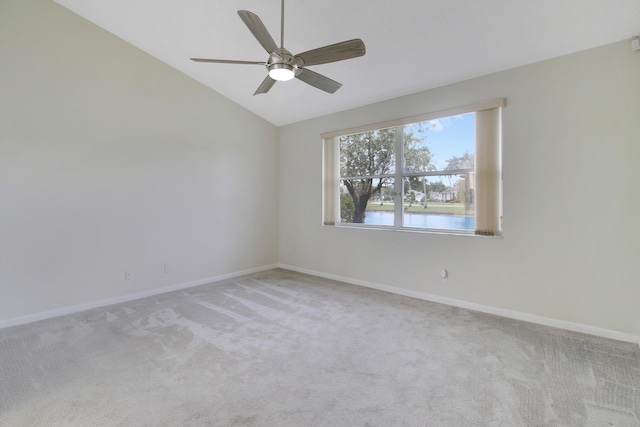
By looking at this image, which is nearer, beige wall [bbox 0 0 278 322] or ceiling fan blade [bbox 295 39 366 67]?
ceiling fan blade [bbox 295 39 366 67]

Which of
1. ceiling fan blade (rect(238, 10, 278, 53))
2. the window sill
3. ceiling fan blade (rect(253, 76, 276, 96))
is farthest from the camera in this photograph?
the window sill

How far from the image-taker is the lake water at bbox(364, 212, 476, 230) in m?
3.51

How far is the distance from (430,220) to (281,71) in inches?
104

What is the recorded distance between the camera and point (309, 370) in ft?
7.16

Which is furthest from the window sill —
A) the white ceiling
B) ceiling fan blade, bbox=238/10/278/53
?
ceiling fan blade, bbox=238/10/278/53

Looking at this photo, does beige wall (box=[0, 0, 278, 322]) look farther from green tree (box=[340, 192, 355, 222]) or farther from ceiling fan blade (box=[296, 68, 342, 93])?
ceiling fan blade (box=[296, 68, 342, 93])

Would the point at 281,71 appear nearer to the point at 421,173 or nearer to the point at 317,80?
the point at 317,80

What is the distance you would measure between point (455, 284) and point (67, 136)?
4790mm

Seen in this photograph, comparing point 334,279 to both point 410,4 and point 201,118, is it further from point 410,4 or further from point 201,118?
point 410,4

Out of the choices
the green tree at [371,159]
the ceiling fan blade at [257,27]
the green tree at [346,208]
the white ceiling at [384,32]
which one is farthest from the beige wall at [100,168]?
the ceiling fan blade at [257,27]

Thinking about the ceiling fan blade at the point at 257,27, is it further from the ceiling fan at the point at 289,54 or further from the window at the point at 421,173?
the window at the point at 421,173

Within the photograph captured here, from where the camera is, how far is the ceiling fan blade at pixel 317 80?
2.39 meters

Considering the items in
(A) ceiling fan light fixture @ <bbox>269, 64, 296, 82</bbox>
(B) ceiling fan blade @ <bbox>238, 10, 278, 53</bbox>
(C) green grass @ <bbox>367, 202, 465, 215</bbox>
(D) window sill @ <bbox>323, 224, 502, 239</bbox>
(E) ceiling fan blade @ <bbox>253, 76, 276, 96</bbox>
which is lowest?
(D) window sill @ <bbox>323, 224, 502, 239</bbox>

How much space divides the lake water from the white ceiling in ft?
5.31
